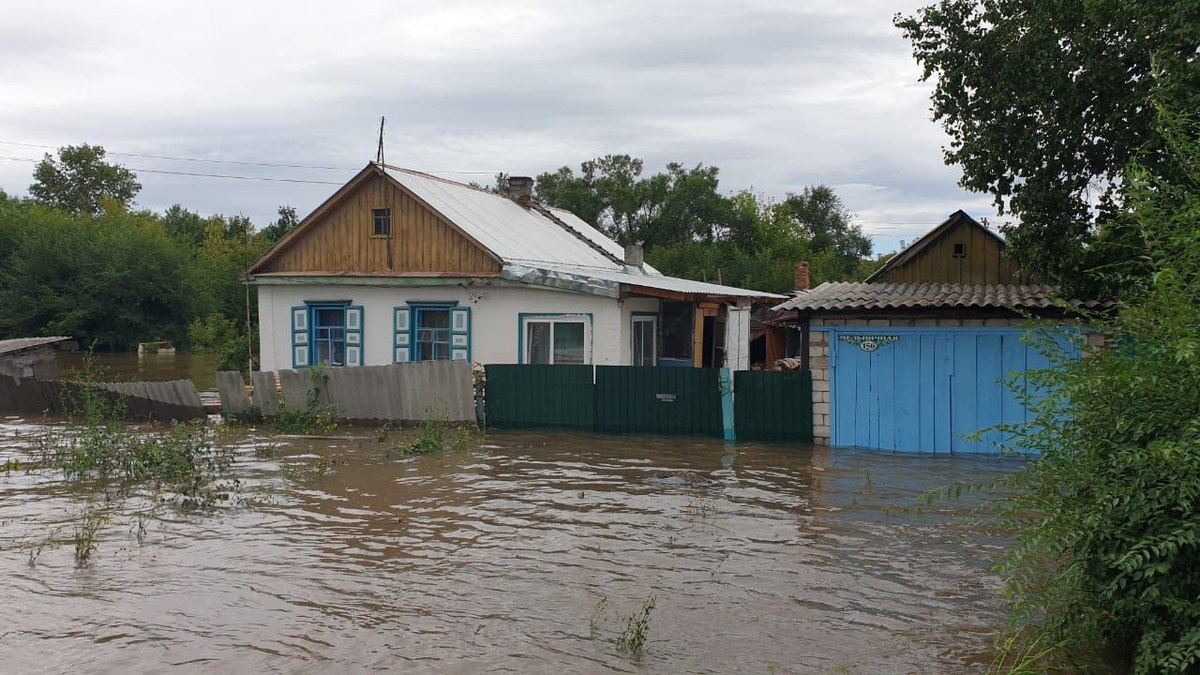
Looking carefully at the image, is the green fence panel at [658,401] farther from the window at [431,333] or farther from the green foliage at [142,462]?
the green foliage at [142,462]

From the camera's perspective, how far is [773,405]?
51.8 ft

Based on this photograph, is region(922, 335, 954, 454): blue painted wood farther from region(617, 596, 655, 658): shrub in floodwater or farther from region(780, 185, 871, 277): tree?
region(780, 185, 871, 277): tree

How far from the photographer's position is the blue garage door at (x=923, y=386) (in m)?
14.3

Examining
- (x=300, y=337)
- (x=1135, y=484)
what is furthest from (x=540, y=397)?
(x=1135, y=484)

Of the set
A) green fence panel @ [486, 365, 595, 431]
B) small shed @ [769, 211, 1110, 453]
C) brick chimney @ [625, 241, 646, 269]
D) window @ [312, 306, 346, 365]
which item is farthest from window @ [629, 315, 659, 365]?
window @ [312, 306, 346, 365]

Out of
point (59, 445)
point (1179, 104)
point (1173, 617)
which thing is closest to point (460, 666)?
point (1173, 617)

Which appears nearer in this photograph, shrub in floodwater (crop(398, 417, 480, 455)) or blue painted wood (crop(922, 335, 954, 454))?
blue painted wood (crop(922, 335, 954, 454))

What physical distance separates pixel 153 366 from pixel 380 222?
20.9 m

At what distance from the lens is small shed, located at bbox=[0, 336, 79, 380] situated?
22.2m

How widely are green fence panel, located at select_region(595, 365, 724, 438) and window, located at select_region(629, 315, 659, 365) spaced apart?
2.54 metres

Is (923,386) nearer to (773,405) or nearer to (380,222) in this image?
(773,405)

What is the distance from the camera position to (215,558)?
9.19 metres

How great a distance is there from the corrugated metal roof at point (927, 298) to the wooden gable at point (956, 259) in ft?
2.18

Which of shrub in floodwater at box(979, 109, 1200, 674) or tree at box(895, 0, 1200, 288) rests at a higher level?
tree at box(895, 0, 1200, 288)
